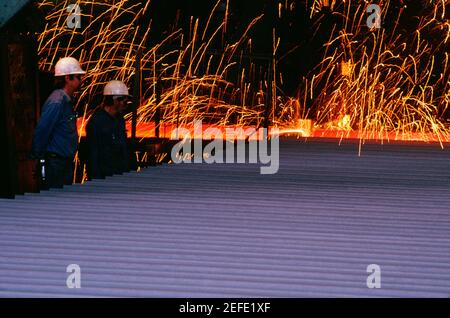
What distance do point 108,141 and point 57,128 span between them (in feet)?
4.28

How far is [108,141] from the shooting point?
398 inches

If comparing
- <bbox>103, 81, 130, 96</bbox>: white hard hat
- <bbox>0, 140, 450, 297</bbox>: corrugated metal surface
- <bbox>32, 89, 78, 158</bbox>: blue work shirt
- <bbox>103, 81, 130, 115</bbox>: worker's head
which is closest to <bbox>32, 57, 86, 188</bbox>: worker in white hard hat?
<bbox>32, 89, 78, 158</bbox>: blue work shirt

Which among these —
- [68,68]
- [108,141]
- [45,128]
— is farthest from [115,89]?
[45,128]

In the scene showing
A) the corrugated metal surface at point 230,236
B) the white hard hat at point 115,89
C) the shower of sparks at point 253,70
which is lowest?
the corrugated metal surface at point 230,236

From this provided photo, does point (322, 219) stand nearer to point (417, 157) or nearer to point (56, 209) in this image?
point (56, 209)

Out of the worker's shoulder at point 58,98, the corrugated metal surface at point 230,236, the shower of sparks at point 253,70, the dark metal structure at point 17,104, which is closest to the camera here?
the corrugated metal surface at point 230,236

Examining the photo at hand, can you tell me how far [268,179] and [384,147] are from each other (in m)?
3.61

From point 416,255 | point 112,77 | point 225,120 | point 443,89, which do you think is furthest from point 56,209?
point 443,89

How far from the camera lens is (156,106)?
1193 cm

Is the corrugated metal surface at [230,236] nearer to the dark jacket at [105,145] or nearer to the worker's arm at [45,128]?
the worker's arm at [45,128]

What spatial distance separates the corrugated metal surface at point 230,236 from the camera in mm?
4828

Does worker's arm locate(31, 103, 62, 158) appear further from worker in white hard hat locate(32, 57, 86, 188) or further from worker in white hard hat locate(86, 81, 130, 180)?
worker in white hard hat locate(86, 81, 130, 180)

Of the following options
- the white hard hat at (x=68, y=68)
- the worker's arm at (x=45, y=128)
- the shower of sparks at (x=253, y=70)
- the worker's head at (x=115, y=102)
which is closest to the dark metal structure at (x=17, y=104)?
the worker's arm at (x=45, y=128)
